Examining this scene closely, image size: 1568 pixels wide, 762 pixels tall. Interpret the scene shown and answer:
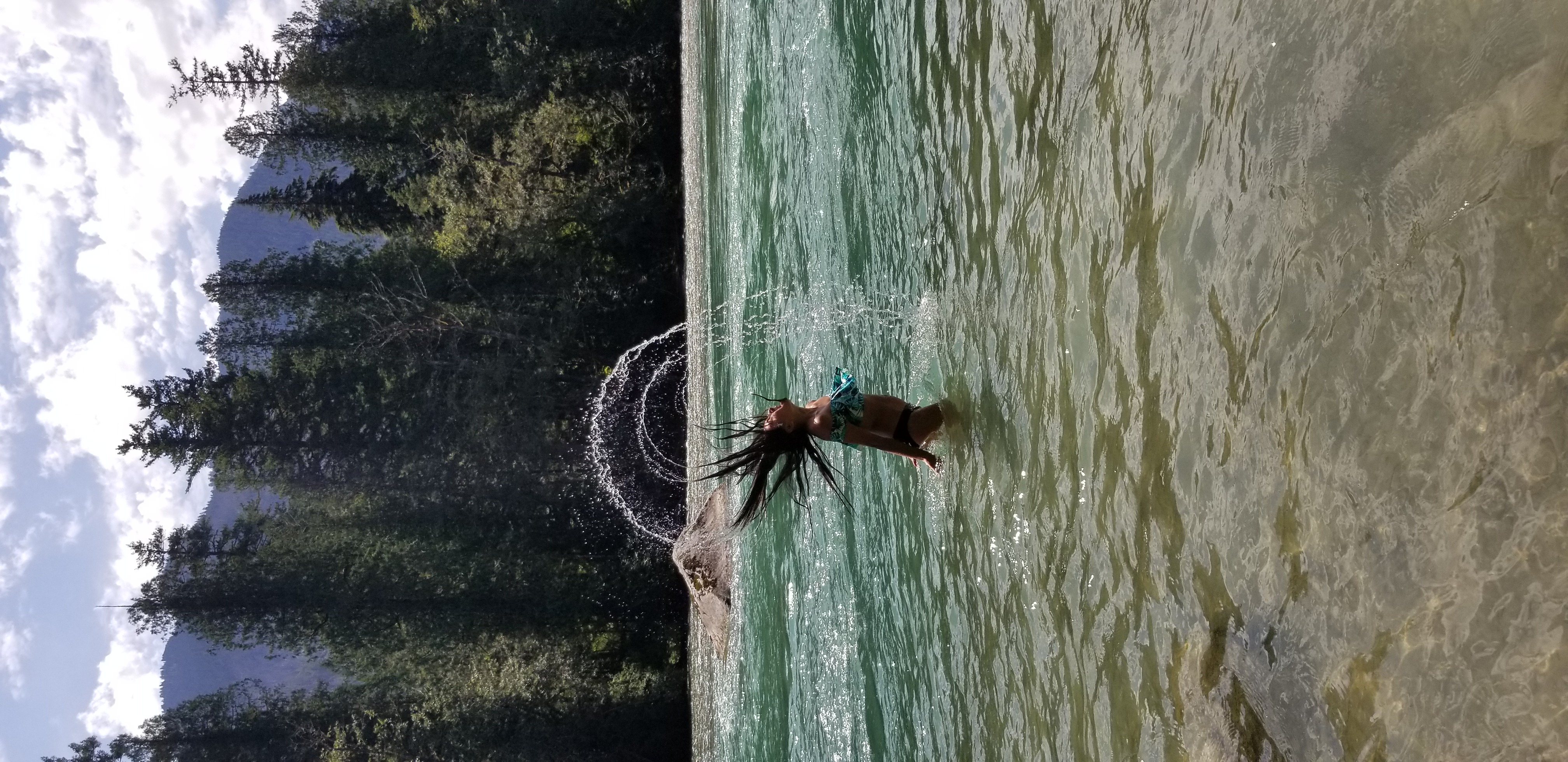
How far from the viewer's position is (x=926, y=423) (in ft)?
22.9

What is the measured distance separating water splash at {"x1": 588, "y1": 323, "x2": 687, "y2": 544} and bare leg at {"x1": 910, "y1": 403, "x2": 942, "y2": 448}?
12485mm

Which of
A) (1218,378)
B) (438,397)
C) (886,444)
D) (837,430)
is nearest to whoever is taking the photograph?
(1218,378)

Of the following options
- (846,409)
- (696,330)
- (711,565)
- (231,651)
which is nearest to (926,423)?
(846,409)

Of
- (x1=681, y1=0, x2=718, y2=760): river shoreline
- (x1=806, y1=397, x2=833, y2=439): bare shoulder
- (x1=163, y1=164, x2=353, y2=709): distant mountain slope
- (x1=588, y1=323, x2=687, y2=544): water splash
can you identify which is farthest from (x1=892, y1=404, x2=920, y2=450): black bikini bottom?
(x1=163, y1=164, x2=353, y2=709): distant mountain slope

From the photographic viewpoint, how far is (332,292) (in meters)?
27.9

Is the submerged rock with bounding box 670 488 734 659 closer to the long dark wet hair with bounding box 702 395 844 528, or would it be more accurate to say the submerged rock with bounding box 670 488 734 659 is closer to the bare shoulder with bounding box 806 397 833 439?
the long dark wet hair with bounding box 702 395 844 528

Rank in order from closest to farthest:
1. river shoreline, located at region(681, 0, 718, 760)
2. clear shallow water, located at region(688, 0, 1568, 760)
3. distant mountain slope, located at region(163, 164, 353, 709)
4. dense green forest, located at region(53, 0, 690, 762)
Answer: clear shallow water, located at region(688, 0, 1568, 760)
river shoreline, located at region(681, 0, 718, 760)
dense green forest, located at region(53, 0, 690, 762)
distant mountain slope, located at region(163, 164, 353, 709)

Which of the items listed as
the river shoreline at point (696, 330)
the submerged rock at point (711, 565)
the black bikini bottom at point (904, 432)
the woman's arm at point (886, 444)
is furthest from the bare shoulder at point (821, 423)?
the river shoreline at point (696, 330)

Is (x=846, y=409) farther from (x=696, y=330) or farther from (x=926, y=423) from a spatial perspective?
(x=696, y=330)

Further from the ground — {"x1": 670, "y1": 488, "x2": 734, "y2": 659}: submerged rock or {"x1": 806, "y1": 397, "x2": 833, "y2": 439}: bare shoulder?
{"x1": 806, "y1": 397, "x2": 833, "y2": 439}: bare shoulder

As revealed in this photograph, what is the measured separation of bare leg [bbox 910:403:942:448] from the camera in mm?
6957

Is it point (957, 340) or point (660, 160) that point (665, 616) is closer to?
point (660, 160)

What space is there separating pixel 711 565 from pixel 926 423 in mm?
9168

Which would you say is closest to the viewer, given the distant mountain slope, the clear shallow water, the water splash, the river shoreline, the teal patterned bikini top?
the clear shallow water
